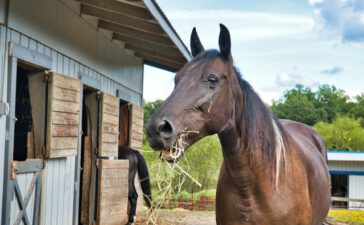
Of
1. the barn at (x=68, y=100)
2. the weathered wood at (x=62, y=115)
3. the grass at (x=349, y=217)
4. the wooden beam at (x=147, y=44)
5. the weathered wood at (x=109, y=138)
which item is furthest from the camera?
the grass at (x=349, y=217)

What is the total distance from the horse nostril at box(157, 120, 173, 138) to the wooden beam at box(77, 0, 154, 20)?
3.38m

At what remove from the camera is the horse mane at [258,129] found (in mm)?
2861

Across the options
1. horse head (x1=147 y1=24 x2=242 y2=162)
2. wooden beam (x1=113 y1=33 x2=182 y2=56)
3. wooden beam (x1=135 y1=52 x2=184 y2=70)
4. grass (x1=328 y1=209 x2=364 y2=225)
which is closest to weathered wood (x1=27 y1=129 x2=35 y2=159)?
horse head (x1=147 y1=24 x2=242 y2=162)

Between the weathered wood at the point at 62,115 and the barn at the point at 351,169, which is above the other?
the weathered wood at the point at 62,115

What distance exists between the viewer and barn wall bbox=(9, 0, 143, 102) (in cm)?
467

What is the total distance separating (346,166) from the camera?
19625mm

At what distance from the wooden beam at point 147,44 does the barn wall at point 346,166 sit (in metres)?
13.5

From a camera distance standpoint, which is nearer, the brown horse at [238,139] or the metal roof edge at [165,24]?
the brown horse at [238,139]

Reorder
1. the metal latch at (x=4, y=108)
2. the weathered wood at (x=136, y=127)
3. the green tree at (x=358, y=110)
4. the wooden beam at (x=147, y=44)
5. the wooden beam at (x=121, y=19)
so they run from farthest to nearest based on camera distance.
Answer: the green tree at (x=358, y=110), the weathered wood at (x=136, y=127), the wooden beam at (x=147, y=44), the wooden beam at (x=121, y=19), the metal latch at (x=4, y=108)

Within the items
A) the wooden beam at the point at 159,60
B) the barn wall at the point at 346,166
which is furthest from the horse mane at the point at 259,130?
the barn wall at the point at 346,166

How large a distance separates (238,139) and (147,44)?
540 centimetres

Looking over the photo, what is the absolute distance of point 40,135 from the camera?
5035 millimetres

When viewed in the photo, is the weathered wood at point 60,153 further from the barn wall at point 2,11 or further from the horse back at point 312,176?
the horse back at point 312,176

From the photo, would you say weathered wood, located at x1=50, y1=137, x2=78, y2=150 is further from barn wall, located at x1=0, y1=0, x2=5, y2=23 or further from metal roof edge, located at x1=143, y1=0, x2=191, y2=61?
metal roof edge, located at x1=143, y1=0, x2=191, y2=61
